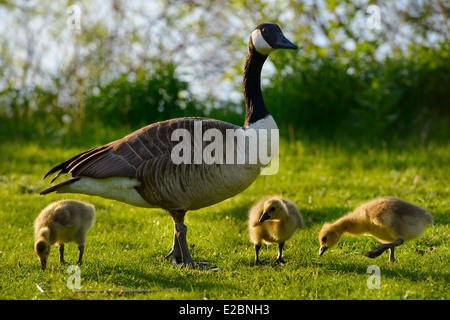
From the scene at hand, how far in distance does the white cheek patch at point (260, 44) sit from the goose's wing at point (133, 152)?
1.09m

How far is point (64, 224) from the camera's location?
18.3 feet

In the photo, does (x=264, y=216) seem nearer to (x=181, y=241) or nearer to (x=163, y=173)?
(x=181, y=241)

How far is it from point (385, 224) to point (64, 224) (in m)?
3.50

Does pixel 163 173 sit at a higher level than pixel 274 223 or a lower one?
higher

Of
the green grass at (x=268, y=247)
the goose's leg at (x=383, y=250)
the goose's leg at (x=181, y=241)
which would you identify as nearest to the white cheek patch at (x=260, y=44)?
the goose's leg at (x=181, y=241)

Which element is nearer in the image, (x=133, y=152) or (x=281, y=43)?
(x=133, y=152)

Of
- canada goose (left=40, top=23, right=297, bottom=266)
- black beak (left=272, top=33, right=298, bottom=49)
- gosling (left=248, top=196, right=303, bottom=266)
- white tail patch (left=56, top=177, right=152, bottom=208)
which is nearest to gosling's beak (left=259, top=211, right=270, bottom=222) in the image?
gosling (left=248, top=196, right=303, bottom=266)

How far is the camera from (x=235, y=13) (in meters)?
14.0

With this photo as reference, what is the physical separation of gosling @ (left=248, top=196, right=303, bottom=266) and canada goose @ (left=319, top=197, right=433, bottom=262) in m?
0.37

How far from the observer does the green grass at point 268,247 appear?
187 inches

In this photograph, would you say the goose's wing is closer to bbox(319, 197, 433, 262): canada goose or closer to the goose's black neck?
the goose's black neck

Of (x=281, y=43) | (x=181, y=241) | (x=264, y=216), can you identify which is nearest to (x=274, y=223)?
(x=264, y=216)

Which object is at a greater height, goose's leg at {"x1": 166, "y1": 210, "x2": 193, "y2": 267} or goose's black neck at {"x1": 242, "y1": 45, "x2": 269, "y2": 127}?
goose's black neck at {"x1": 242, "y1": 45, "x2": 269, "y2": 127}

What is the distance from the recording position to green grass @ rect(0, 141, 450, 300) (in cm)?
474
